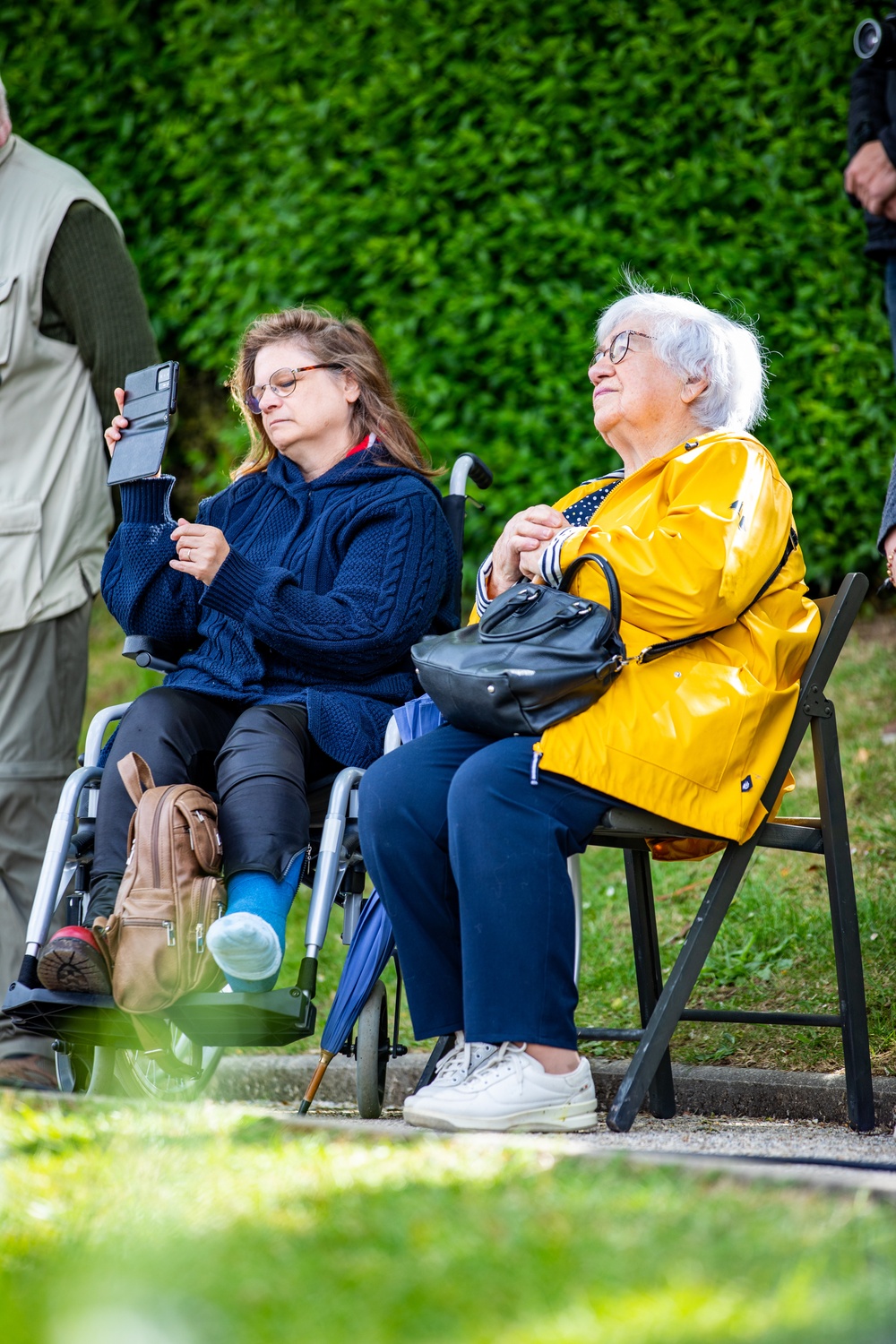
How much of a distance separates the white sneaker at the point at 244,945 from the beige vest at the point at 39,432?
4.42ft

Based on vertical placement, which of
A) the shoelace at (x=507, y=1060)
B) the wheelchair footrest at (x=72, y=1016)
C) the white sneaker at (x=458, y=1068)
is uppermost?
the wheelchair footrest at (x=72, y=1016)

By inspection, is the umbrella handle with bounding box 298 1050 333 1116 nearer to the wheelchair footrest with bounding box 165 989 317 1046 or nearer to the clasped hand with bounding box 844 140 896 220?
the wheelchair footrest with bounding box 165 989 317 1046

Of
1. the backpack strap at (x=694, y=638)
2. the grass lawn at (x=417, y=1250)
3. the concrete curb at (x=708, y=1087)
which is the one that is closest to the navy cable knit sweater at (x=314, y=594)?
the backpack strap at (x=694, y=638)

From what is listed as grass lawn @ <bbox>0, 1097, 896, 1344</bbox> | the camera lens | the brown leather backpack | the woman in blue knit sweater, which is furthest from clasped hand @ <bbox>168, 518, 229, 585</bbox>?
the camera lens

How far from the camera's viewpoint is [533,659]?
2926mm

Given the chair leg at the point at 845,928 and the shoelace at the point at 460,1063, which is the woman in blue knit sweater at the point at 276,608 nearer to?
the shoelace at the point at 460,1063

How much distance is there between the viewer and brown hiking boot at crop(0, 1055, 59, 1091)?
366 centimetres

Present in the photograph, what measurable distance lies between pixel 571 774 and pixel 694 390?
0.97 m

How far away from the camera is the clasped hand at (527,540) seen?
321 centimetres

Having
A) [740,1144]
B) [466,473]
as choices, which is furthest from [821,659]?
[466,473]

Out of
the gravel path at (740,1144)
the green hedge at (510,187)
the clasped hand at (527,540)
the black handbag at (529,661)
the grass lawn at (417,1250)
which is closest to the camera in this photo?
the grass lawn at (417,1250)

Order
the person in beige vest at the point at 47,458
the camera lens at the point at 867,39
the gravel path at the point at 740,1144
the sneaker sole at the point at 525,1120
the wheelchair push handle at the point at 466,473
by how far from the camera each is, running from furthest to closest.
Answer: the camera lens at the point at 867,39, the person in beige vest at the point at 47,458, the wheelchair push handle at the point at 466,473, the sneaker sole at the point at 525,1120, the gravel path at the point at 740,1144

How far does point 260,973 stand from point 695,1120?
1.02 m

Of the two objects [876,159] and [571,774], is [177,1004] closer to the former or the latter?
[571,774]
